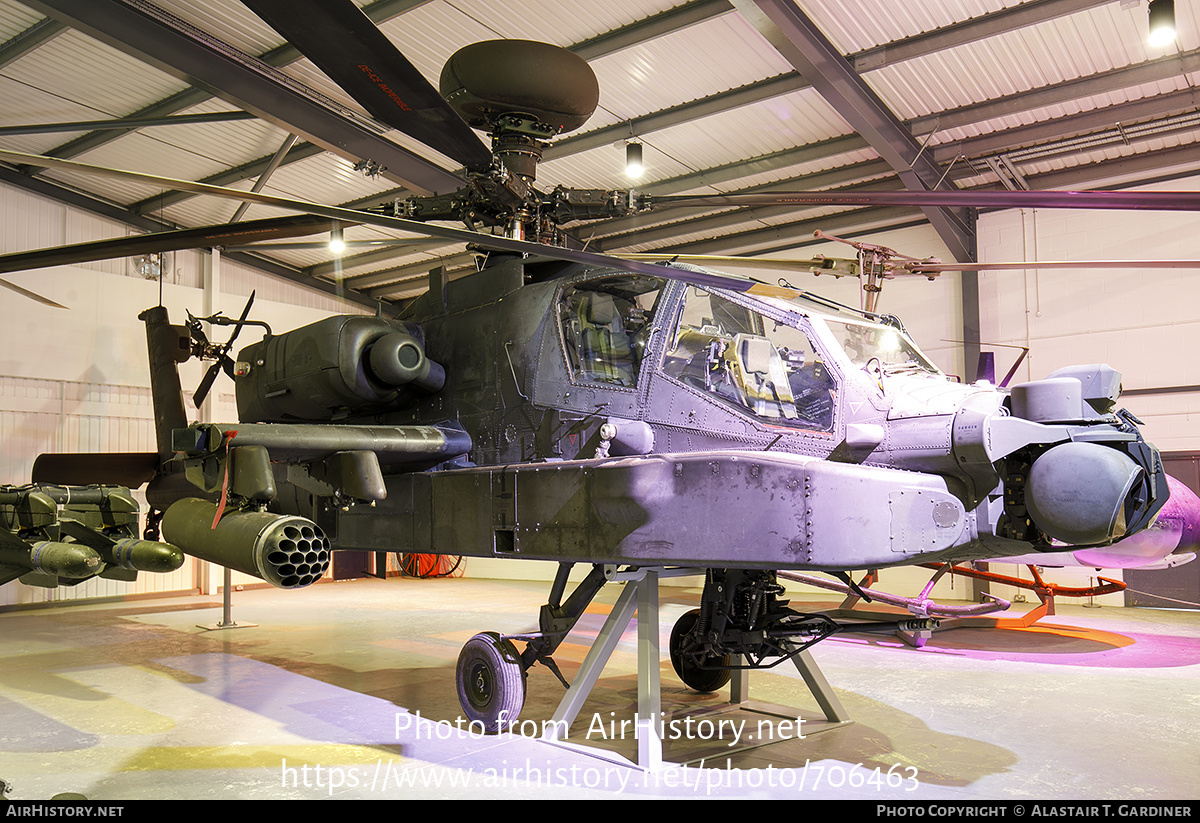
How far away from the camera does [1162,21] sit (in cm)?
893

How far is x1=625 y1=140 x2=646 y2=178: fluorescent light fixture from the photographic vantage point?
1208 cm

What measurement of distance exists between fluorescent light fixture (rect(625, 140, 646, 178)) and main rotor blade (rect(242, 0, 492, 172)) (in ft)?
22.9

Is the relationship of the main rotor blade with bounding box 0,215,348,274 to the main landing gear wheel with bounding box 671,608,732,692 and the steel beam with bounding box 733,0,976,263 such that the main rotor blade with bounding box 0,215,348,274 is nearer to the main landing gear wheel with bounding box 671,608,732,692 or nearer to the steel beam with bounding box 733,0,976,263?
the main landing gear wheel with bounding box 671,608,732,692

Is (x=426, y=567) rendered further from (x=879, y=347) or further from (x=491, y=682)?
(x=879, y=347)

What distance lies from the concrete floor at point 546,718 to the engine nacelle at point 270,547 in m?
1.16

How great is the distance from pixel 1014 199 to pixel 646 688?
10.4 ft

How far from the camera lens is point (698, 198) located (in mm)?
5496

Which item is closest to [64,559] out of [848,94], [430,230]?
[430,230]

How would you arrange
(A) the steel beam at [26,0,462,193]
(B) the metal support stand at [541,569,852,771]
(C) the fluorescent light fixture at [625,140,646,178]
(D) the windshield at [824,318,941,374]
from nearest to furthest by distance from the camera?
(B) the metal support stand at [541,569,852,771] < (D) the windshield at [824,318,941,374] < (A) the steel beam at [26,0,462,193] < (C) the fluorescent light fixture at [625,140,646,178]

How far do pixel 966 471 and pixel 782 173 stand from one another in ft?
33.5

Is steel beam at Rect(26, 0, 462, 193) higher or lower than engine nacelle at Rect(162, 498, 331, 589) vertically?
higher

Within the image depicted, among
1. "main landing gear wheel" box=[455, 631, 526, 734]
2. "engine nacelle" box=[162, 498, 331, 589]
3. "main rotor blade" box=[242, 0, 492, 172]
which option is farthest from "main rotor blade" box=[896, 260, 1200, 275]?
→ "engine nacelle" box=[162, 498, 331, 589]
